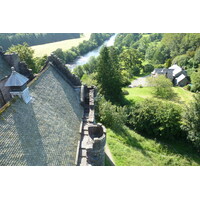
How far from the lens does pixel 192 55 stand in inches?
2936

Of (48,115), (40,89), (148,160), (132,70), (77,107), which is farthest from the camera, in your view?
(132,70)

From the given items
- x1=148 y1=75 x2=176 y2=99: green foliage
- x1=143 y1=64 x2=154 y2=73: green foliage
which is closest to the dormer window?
x1=148 y1=75 x2=176 y2=99: green foliage

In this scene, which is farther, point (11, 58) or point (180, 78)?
point (180, 78)

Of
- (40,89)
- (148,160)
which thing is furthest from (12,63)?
(148,160)

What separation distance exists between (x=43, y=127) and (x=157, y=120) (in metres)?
24.5

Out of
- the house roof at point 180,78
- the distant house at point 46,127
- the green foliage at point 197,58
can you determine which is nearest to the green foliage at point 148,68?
the green foliage at point 197,58

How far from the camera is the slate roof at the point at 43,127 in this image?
30.5 feet

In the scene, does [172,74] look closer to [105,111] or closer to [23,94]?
[105,111]

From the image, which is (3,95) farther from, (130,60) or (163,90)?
(130,60)

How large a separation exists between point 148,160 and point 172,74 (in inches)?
2089

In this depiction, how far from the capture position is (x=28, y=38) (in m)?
80.6

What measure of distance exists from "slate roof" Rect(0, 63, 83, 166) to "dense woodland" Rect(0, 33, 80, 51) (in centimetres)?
6525

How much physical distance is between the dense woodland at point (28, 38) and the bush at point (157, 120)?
204 ft

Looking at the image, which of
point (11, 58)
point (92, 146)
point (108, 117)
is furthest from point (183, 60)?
point (92, 146)
